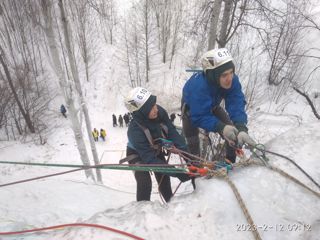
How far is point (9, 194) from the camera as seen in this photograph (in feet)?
14.3

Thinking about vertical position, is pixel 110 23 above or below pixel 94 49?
above

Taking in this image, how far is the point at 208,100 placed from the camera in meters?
2.87

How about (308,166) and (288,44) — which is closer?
(308,166)

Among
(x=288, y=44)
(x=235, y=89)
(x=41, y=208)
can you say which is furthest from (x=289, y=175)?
(x=288, y=44)

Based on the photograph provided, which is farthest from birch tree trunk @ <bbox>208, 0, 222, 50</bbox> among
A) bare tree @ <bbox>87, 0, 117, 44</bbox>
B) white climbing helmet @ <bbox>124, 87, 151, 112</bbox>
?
bare tree @ <bbox>87, 0, 117, 44</bbox>

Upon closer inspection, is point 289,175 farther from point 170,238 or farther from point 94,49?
point 94,49

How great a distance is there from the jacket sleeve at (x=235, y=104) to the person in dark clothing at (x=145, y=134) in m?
0.73

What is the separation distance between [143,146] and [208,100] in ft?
3.08

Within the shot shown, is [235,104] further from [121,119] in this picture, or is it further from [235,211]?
[121,119]

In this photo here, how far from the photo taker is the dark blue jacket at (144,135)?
9.31 ft

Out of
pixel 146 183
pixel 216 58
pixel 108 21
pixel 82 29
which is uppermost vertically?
pixel 108 21

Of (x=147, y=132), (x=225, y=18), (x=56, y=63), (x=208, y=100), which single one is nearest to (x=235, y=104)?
(x=208, y=100)

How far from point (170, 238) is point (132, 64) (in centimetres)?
1666

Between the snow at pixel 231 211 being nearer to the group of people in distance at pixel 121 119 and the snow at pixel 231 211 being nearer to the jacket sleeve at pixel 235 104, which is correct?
the jacket sleeve at pixel 235 104
